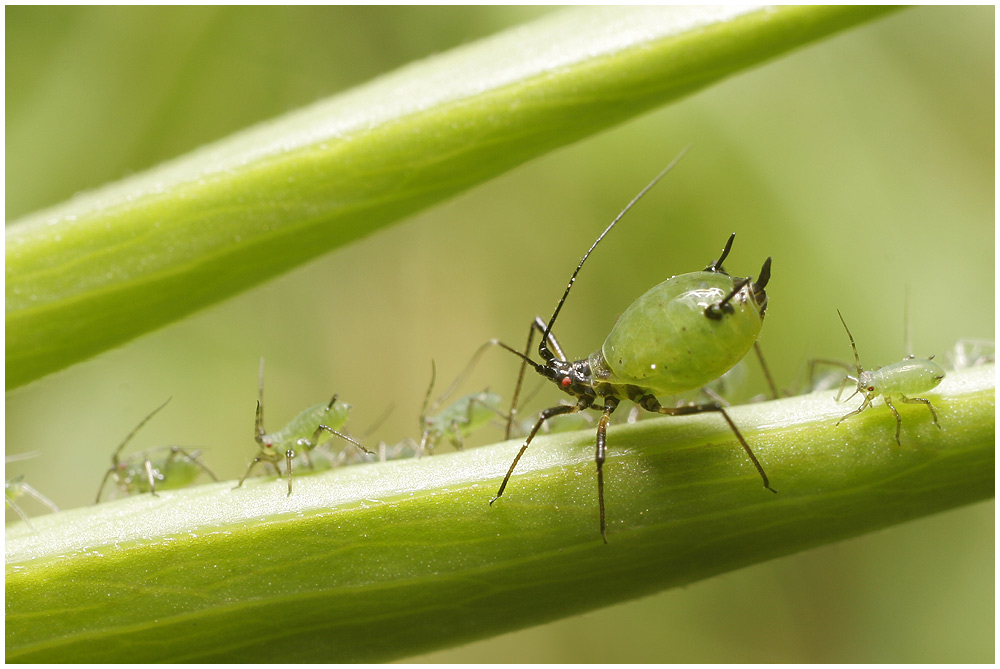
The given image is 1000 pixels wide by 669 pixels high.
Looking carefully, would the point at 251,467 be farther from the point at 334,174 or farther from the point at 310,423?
the point at 334,174

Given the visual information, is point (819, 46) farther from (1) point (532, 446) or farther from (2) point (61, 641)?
(2) point (61, 641)

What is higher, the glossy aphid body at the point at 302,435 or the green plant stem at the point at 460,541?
the glossy aphid body at the point at 302,435

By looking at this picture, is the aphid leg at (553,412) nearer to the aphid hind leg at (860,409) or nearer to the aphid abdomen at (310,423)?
the aphid hind leg at (860,409)

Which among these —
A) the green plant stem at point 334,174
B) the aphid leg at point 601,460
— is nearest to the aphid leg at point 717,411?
the aphid leg at point 601,460

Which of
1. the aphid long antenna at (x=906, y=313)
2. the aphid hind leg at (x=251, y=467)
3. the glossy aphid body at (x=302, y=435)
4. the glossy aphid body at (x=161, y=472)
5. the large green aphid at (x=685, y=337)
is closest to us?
the large green aphid at (x=685, y=337)

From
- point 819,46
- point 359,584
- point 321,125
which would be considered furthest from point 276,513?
point 819,46

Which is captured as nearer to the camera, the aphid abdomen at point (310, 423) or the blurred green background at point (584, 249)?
the aphid abdomen at point (310, 423)

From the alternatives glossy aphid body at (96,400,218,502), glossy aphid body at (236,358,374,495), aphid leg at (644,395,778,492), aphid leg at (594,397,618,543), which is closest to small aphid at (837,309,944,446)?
aphid leg at (644,395,778,492)
